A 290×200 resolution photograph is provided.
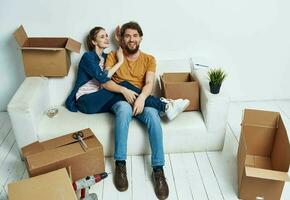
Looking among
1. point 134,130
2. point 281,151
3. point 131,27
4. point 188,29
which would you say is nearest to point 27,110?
point 134,130

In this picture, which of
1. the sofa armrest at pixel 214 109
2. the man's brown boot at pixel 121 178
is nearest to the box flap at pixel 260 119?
the sofa armrest at pixel 214 109

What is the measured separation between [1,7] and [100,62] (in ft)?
3.04

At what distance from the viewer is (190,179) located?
2.11 m

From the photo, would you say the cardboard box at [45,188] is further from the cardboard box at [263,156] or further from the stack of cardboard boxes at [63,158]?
the cardboard box at [263,156]

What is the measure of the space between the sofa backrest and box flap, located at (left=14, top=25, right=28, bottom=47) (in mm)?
387

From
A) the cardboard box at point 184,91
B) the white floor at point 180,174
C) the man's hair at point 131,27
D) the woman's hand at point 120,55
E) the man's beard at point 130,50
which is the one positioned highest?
the man's hair at point 131,27

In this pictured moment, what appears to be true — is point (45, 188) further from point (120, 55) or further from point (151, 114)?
point (120, 55)

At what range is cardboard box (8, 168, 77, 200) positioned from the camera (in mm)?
1558

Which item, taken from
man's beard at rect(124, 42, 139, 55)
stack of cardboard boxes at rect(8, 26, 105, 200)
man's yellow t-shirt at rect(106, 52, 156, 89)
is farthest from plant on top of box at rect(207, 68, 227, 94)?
stack of cardboard boxes at rect(8, 26, 105, 200)

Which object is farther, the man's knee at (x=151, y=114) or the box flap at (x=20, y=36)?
the box flap at (x=20, y=36)

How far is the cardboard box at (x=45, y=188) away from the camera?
156cm

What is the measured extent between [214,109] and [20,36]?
161cm

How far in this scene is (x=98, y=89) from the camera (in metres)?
2.44

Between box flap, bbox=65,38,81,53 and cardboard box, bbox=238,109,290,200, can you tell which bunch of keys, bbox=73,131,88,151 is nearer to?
box flap, bbox=65,38,81,53
